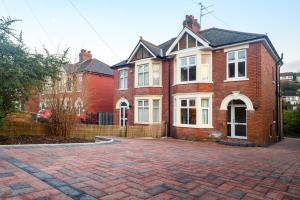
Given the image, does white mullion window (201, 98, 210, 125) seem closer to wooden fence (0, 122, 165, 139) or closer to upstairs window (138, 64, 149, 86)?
wooden fence (0, 122, 165, 139)

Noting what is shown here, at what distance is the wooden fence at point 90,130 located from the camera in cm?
1099

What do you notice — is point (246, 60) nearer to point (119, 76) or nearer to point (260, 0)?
point (260, 0)

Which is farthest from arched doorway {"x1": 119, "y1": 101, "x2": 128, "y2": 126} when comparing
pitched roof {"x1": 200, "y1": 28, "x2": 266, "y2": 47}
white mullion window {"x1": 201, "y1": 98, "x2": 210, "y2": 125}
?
pitched roof {"x1": 200, "y1": 28, "x2": 266, "y2": 47}

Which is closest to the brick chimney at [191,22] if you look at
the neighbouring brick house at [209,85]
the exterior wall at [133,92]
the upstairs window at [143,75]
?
the neighbouring brick house at [209,85]

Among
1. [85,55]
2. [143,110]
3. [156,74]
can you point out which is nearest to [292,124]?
[156,74]

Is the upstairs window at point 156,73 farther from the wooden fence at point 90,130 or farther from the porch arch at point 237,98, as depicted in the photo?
the porch arch at point 237,98

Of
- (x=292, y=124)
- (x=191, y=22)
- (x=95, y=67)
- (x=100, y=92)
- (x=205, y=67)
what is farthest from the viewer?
(x=95, y=67)

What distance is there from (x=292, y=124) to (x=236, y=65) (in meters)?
15.8

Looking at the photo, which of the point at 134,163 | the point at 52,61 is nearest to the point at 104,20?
the point at 52,61

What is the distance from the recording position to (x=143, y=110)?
19672 mm

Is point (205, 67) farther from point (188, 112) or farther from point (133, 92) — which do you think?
point (133, 92)

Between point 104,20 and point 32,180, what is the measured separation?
35.5 feet

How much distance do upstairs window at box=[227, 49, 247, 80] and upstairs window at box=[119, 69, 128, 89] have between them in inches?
377

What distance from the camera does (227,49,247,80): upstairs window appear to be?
14.8 metres
